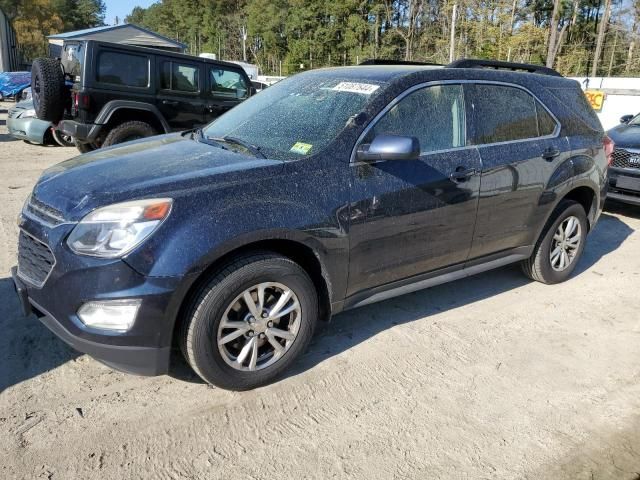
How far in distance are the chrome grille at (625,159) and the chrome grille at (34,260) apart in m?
7.03

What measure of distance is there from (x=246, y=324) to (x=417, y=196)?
4.41 feet

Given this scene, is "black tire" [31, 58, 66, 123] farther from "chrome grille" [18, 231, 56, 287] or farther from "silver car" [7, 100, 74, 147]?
"chrome grille" [18, 231, 56, 287]

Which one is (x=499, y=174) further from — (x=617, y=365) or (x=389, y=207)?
(x=617, y=365)

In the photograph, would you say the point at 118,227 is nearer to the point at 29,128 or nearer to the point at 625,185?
the point at 625,185

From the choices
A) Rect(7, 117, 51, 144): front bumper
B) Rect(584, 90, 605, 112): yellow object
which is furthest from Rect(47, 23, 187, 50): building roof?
Rect(584, 90, 605, 112): yellow object

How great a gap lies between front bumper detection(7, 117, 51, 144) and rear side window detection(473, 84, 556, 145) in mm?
9379

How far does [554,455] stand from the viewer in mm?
2627

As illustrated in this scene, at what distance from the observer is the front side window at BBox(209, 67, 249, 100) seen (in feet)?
31.4

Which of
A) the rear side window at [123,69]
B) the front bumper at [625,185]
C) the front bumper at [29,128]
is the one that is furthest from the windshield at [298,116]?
the front bumper at [29,128]

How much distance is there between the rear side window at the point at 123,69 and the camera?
324 inches

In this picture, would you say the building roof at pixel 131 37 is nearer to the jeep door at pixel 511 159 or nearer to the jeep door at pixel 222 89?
the jeep door at pixel 222 89

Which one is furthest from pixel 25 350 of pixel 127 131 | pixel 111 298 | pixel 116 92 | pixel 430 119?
pixel 116 92

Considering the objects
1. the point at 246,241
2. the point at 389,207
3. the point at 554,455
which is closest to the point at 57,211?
the point at 246,241

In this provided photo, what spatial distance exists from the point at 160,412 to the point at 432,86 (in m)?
2.60
